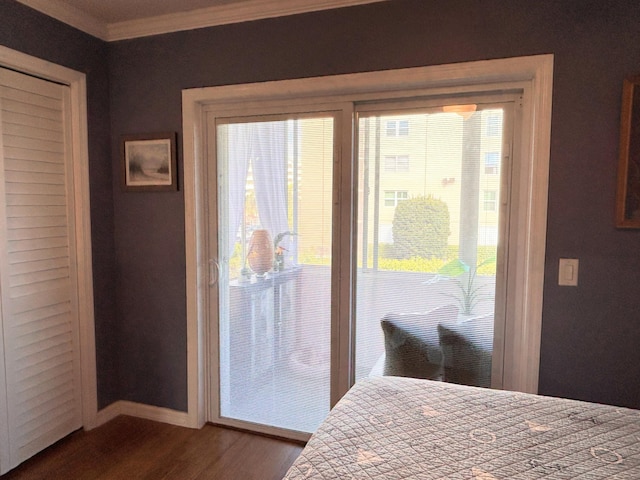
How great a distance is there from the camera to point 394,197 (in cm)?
227

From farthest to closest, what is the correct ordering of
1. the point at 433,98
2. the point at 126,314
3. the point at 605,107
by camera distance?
the point at 126,314
the point at 433,98
the point at 605,107

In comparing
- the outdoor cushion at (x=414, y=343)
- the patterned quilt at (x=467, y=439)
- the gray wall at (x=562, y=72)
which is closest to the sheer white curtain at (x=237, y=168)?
the gray wall at (x=562, y=72)

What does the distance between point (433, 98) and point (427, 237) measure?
2.28ft

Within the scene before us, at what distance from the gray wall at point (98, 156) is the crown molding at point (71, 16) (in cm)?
3

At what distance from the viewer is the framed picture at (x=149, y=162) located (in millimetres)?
2570

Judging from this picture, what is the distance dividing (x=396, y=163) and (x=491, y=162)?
1.51 feet

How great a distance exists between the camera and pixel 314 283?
2.46 metres

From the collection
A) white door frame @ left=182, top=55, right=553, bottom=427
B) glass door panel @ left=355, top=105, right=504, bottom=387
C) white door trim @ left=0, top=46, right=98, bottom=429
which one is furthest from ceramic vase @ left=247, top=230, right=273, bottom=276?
white door trim @ left=0, top=46, right=98, bottom=429

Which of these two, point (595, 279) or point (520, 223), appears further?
point (520, 223)

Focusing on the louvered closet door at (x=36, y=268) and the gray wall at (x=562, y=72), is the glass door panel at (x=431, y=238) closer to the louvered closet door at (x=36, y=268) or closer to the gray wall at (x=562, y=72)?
the gray wall at (x=562, y=72)

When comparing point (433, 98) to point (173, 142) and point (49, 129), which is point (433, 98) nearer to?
point (173, 142)

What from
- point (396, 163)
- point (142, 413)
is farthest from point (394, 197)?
point (142, 413)

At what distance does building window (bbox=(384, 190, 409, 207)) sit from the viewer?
2248mm

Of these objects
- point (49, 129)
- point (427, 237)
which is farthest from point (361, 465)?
point (49, 129)
